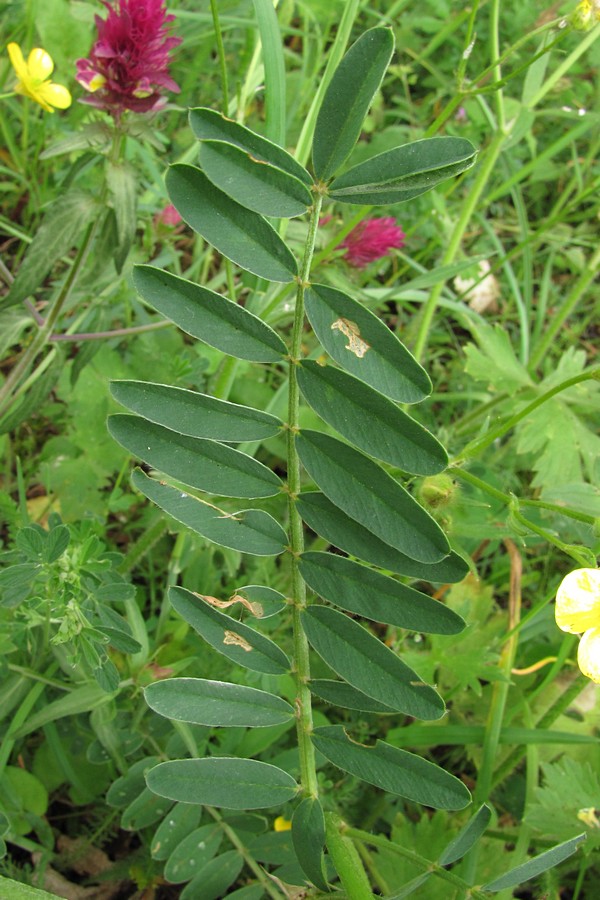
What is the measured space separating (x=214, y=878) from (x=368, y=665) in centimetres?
53

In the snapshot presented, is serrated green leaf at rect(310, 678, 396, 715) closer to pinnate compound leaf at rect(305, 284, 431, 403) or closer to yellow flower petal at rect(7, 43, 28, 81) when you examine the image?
pinnate compound leaf at rect(305, 284, 431, 403)

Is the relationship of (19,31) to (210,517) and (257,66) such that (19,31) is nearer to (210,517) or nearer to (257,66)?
(257,66)

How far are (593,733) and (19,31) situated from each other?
7.79 ft

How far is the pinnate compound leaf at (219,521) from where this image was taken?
107cm

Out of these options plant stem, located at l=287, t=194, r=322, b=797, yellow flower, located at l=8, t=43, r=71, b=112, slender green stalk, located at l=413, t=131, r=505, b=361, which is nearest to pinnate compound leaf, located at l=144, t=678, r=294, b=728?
plant stem, located at l=287, t=194, r=322, b=797

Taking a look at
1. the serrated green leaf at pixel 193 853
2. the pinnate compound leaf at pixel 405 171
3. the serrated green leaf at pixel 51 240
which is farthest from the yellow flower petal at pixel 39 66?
the serrated green leaf at pixel 193 853

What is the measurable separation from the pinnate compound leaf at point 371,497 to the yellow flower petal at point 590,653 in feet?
0.68

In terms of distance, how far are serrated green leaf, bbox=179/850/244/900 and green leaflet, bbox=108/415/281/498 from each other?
66 centimetres

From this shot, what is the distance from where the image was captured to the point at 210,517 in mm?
1102

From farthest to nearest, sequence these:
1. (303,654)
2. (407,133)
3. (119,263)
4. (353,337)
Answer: (407,133), (119,263), (303,654), (353,337)

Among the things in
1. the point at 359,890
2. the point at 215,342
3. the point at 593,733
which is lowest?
the point at 593,733

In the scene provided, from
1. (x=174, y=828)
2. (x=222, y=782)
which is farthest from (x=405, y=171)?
(x=174, y=828)

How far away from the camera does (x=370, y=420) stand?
39.5 inches

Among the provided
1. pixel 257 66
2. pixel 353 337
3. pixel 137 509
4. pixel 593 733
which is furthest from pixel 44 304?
pixel 593 733
